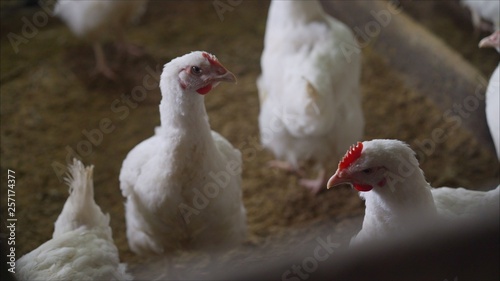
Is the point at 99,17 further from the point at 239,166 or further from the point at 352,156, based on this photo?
the point at 352,156

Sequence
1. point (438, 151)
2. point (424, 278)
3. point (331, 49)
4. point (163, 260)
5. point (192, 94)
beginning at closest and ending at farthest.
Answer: point (424, 278) < point (192, 94) < point (163, 260) < point (331, 49) < point (438, 151)

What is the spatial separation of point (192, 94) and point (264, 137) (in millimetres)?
970

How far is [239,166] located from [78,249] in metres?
0.76

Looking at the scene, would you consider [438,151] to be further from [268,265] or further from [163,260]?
[268,265]

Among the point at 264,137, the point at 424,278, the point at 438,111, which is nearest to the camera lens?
the point at 424,278

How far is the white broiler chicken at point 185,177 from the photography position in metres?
2.08

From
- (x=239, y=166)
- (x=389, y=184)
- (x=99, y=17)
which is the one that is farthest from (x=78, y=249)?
(x=99, y=17)

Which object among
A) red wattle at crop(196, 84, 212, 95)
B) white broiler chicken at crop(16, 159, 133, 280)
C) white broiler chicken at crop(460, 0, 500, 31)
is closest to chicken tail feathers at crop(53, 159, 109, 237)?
white broiler chicken at crop(16, 159, 133, 280)

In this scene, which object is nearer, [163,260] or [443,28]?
[163,260]

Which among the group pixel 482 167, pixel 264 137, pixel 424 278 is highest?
pixel 264 137

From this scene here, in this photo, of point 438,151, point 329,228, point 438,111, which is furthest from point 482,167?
point 329,228

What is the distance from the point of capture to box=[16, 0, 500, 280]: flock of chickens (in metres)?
1.82

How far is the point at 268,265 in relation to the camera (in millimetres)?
1531

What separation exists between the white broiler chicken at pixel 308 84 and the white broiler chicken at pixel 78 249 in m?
0.96
